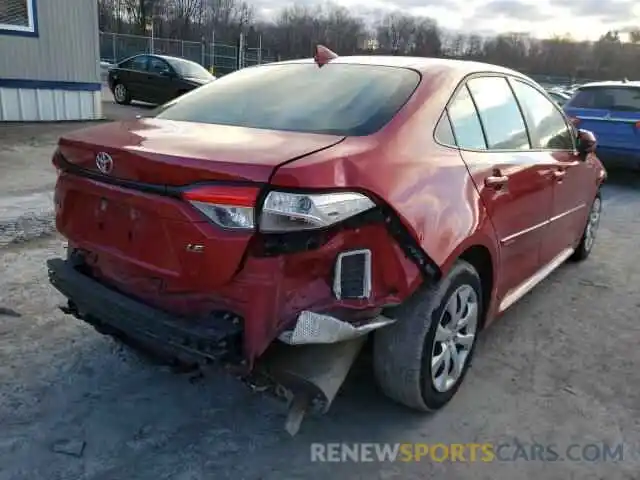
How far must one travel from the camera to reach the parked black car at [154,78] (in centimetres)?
1631

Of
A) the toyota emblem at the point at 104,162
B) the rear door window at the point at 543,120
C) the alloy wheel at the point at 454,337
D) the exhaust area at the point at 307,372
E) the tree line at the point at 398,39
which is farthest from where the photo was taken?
the tree line at the point at 398,39

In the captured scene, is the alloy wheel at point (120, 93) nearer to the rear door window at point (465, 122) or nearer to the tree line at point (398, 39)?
the rear door window at point (465, 122)

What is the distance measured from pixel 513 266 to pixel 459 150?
0.93 m

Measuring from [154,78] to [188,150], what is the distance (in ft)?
51.0

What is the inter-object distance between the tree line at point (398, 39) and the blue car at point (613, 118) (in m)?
37.8

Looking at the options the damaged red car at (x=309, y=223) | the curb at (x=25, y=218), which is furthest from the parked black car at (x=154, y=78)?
the damaged red car at (x=309, y=223)

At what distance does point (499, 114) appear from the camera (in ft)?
11.4

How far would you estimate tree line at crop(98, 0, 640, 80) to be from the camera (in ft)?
161

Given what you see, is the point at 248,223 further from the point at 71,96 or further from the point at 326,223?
the point at 71,96

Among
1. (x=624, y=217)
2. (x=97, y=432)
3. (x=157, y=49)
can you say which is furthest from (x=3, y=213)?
(x=157, y=49)

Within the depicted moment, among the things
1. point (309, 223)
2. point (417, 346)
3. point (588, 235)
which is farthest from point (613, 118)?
point (309, 223)

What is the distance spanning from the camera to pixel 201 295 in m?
2.38

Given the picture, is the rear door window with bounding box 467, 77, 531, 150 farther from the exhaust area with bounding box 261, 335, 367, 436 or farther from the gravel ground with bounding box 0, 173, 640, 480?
the exhaust area with bounding box 261, 335, 367, 436

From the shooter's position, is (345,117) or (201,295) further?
(345,117)
